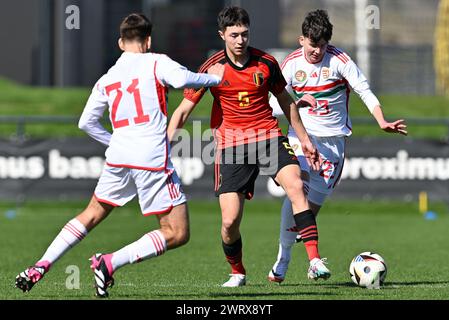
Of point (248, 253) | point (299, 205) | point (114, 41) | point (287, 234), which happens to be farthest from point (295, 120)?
point (114, 41)

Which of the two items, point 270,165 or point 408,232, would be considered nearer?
point 270,165

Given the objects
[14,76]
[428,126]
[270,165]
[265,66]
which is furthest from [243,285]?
[14,76]

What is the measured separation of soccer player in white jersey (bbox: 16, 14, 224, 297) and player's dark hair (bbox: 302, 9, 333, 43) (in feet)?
6.12

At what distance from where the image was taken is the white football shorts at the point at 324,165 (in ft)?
33.7

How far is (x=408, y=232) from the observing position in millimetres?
16484

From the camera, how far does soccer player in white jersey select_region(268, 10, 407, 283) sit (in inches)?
394

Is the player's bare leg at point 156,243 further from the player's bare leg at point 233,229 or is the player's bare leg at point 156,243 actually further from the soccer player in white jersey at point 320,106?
the soccer player in white jersey at point 320,106

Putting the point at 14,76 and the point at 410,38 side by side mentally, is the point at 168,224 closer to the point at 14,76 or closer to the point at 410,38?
the point at 14,76

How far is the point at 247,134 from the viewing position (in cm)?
943

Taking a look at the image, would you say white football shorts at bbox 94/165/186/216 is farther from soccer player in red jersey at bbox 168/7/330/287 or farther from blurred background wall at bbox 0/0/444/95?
blurred background wall at bbox 0/0/444/95

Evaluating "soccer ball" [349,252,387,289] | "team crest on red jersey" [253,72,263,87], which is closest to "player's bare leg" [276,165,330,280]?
"soccer ball" [349,252,387,289]

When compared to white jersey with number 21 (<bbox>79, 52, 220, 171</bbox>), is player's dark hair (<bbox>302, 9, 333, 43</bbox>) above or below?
above

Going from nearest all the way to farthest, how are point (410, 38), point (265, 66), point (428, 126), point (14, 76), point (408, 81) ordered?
point (265, 66) → point (428, 126) → point (14, 76) → point (408, 81) → point (410, 38)
